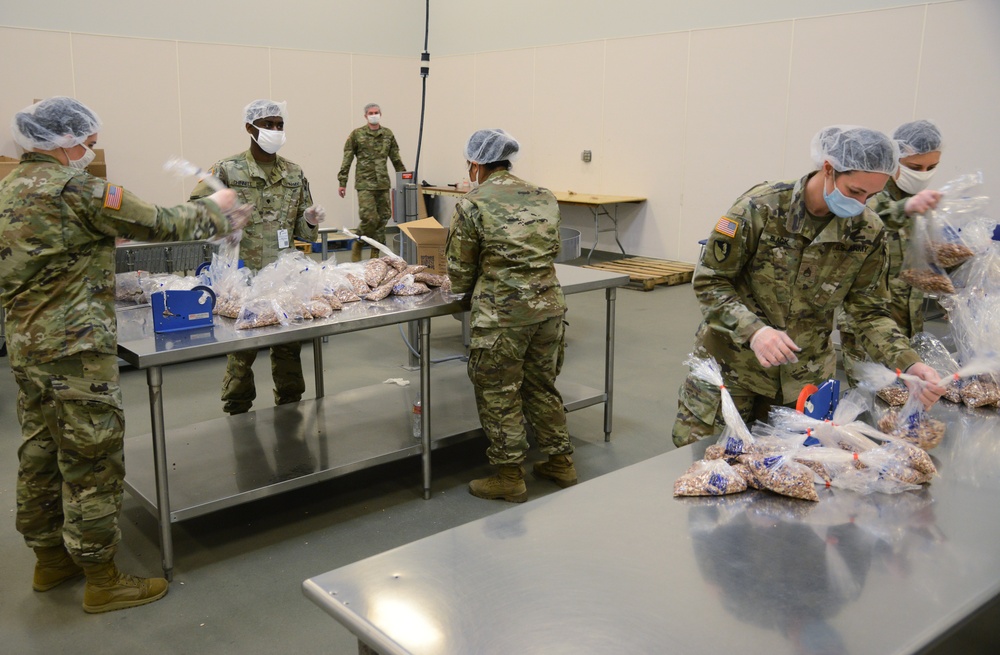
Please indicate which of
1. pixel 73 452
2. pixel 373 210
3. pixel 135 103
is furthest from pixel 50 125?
pixel 135 103

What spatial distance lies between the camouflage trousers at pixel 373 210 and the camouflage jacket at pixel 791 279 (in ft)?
25.1

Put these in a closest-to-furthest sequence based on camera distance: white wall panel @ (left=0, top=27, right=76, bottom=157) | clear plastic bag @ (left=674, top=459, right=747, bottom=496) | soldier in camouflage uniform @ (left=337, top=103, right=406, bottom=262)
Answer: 1. clear plastic bag @ (left=674, top=459, right=747, bottom=496)
2. white wall panel @ (left=0, top=27, right=76, bottom=157)
3. soldier in camouflage uniform @ (left=337, top=103, right=406, bottom=262)

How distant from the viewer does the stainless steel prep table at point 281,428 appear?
9.09ft

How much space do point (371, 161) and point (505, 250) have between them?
6.66m

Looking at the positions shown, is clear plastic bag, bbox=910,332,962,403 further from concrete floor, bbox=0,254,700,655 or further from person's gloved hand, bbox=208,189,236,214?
person's gloved hand, bbox=208,189,236,214

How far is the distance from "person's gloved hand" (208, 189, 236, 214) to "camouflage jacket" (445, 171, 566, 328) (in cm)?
90

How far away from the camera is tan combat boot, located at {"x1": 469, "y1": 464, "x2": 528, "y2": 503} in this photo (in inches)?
138

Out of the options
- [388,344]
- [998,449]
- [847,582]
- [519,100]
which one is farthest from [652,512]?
[519,100]

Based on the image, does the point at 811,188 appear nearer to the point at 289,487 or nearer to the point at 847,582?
the point at 847,582

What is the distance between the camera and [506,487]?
3.52m

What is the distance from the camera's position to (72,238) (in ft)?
7.61

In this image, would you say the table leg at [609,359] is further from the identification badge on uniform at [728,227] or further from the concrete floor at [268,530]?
the identification badge on uniform at [728,227]

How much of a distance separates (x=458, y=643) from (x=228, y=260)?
8.43 ft

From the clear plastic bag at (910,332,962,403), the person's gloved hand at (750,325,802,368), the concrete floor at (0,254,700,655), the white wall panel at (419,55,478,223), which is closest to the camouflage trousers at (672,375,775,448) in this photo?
the person's gloved hand at (750,325,802,368)
